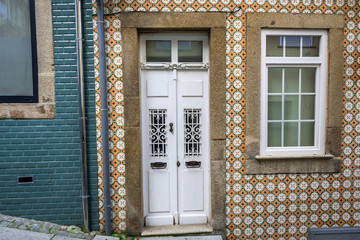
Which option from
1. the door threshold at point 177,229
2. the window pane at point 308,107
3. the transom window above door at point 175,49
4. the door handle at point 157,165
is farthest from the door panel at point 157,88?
the window pane at point 308,107

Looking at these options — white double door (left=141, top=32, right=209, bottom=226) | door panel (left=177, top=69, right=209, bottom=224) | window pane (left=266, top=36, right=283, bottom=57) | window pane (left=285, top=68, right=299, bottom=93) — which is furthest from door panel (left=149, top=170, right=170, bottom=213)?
window pane (left=266, top=36, right=283, bottom=57)

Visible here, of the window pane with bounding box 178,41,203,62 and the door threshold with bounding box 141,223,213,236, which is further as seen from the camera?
the window pane with bounding box 178,41,203,62

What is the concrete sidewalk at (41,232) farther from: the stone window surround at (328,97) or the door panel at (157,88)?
the door panel at (157,88)

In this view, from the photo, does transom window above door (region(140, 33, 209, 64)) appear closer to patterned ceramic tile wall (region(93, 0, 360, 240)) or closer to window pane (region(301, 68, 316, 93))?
patterned ceramic tile wall (region(93, 0, 360, 240))

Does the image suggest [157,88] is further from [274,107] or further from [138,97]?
[274,107]

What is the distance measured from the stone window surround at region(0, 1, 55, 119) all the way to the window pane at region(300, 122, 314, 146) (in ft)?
12.9

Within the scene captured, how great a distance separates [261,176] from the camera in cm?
372

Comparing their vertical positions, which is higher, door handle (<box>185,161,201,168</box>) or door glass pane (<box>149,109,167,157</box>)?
door glass pane (<box>149,109,167,157</box>)

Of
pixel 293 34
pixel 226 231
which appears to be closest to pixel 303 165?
pixel 226 231

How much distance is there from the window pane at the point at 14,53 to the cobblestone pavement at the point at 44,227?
75.6 inches

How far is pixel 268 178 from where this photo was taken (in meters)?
3.72

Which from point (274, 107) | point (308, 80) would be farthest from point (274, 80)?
point (308, 80)

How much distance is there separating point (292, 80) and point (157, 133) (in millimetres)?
2342

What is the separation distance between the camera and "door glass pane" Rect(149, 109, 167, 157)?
379 centimetres
